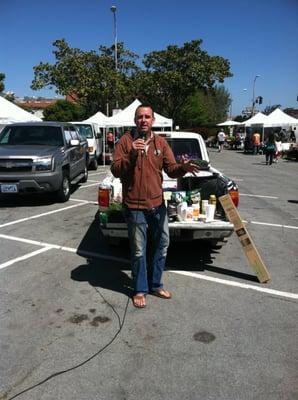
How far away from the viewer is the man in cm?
414

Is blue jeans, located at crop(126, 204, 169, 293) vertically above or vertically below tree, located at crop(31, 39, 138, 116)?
below

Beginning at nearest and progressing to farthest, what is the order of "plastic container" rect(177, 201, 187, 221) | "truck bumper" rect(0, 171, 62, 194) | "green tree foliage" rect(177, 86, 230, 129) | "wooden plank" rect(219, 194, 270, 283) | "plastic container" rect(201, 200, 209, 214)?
"wooden plank" rect(219, 194, 270, 283), "plastic container" rect(177, 201, 187, 221), "plastic container" rect(201, 200, 209, 214), "truck bumper" rect(0, 171, 62, 194), "green tree foliage" rect(177, 86, 230, 129)

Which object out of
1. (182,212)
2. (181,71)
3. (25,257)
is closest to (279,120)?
(181,71)

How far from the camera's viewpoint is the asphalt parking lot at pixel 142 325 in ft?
10.2

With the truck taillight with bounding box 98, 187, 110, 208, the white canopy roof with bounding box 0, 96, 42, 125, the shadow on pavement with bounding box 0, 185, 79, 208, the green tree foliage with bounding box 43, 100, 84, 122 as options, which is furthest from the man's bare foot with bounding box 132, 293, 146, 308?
the green tree foliage with bounding box 43, 100, 84, 122

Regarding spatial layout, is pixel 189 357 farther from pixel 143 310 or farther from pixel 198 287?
pixel 198 287

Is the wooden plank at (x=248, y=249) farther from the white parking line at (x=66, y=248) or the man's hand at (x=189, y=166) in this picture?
the white parking line at (x=66, y=248)

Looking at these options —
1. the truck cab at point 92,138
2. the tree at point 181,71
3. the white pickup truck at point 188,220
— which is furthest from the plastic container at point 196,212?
the tree at point 181,71

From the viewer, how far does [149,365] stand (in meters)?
3.33

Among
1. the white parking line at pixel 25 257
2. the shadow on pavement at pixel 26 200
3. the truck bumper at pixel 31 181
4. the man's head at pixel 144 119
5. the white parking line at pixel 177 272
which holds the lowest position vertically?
the shadow on pavement at pixel 26 200

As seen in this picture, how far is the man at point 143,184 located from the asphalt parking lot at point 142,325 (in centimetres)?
51

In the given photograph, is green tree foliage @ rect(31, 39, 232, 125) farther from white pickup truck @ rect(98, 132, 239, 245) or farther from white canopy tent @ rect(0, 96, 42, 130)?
white pickup truck @ rect(98, 132, 239, 245)

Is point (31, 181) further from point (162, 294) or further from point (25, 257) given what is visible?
point (162, 294)

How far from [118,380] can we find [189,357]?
24.0 inches
